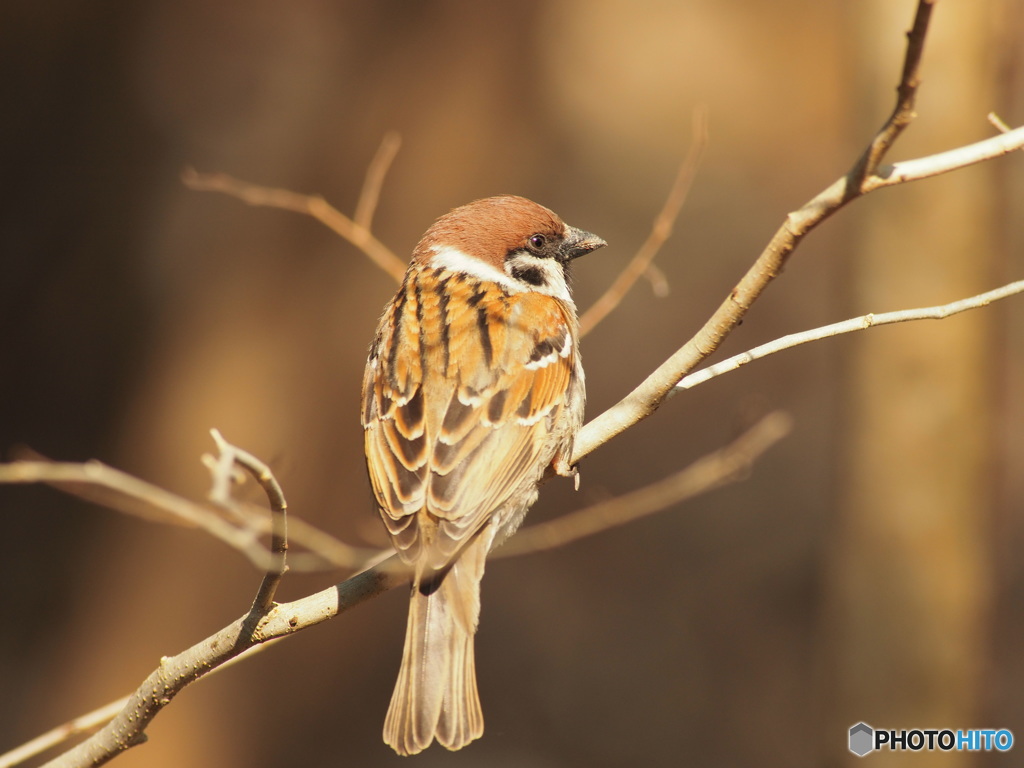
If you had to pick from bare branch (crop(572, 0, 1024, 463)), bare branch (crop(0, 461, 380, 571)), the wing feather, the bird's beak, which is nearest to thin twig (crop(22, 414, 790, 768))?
bare branch (crop(0, 461, 380, 571))

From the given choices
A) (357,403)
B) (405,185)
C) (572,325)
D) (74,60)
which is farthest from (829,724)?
(74,60)

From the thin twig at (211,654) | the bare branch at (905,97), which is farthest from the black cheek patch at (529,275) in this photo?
the bare branch at (905,97)

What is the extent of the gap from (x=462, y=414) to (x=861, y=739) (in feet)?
9.90

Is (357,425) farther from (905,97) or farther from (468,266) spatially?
(905,97)

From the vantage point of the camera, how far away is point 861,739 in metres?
5.14

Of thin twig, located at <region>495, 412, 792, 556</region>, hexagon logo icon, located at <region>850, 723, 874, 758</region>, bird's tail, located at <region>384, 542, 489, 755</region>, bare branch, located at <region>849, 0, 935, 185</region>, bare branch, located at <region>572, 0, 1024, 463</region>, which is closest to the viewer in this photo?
bare branch, located at <region>849, 0, 935, 185</region>

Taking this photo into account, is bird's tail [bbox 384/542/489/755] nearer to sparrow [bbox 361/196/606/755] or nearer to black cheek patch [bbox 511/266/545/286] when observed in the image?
sparrow [bbox 361/196/606/755]

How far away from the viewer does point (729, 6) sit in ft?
38.1

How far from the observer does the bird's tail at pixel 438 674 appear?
9.27 feet

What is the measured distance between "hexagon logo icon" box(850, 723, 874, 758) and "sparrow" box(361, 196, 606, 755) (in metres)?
2.58

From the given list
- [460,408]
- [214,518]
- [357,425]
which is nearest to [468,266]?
[460,408]

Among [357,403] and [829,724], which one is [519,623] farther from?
[829,724]

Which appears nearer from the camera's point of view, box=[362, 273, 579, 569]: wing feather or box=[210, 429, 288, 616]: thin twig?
box=[210, 429, 288, 616]: thin twig

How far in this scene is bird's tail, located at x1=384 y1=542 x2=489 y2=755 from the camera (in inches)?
111
